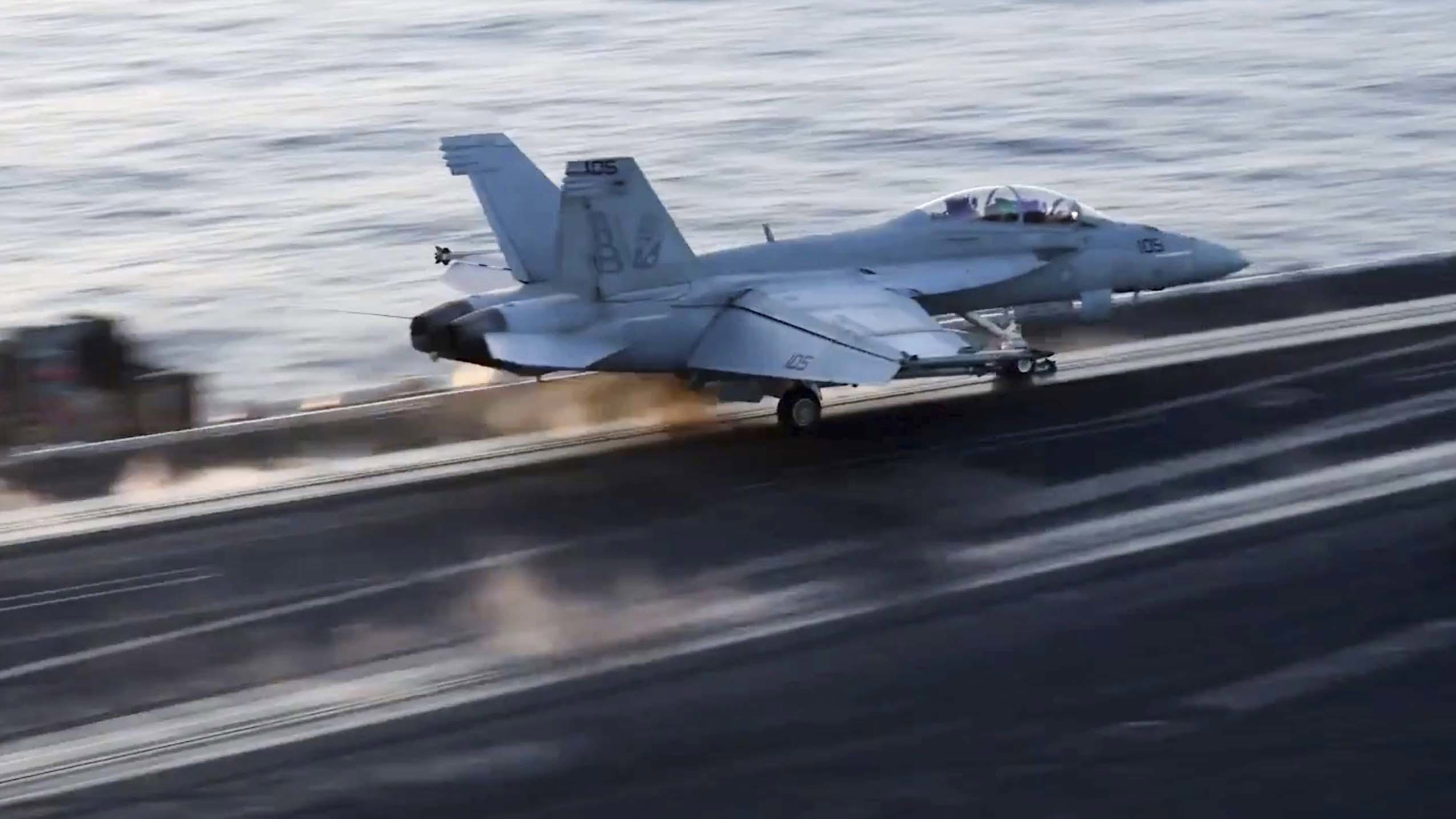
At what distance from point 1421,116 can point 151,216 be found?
113 ft

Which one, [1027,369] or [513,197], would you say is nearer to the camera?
[513,197]

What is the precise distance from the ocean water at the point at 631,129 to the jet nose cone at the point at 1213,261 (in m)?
14.1

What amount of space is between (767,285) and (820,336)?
158 cm

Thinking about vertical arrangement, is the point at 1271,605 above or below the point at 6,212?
below

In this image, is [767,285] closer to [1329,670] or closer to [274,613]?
[274,613]

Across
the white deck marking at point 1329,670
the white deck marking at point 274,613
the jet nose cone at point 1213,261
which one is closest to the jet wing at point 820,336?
the white deck marking at point 274,613

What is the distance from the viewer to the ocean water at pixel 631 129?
40938 mm

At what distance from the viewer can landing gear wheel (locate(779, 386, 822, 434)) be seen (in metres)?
22.9

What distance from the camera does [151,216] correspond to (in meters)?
46.7

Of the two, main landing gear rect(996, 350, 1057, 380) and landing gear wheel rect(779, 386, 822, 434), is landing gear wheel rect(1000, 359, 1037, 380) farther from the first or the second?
landing gear wheel rect(779, 386, 822, 434)

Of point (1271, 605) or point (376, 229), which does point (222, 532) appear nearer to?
point (1271, 605)

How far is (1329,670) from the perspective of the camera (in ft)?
49.7

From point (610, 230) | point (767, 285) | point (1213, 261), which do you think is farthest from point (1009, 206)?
point (610, 230)

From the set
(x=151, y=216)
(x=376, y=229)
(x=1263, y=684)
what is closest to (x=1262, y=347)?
(x=1263, y=684)
